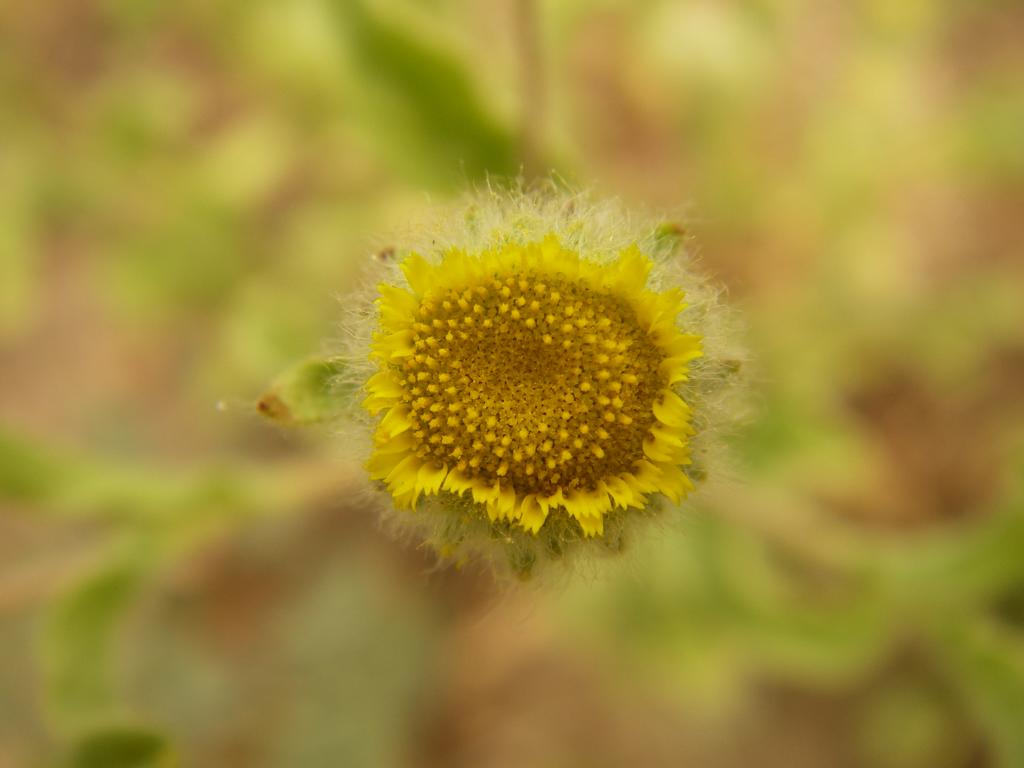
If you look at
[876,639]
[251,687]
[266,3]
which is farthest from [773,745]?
[266,3]

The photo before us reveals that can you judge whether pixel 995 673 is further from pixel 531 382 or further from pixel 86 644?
pixel 86 644

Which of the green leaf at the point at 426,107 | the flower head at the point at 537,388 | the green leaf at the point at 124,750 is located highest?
the green leaf at the point at 426,107

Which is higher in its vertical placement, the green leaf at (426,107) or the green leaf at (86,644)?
the green leaf at (426,107)

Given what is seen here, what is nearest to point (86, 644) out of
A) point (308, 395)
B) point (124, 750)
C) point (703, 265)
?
point (124, 750)

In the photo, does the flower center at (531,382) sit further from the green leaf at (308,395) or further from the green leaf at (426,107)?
the green leaf at (426,107)

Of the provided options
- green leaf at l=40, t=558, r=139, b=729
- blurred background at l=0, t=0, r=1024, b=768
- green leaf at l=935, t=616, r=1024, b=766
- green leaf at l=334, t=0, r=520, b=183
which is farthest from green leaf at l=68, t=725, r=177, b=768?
green leaf at l=935, t=616, r=1024, b=766

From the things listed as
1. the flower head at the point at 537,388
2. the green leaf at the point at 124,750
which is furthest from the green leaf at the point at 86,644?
the flower head at the point at 537,388

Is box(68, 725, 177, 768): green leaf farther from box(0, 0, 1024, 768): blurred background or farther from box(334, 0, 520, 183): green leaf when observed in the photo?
box(334, 0, 520, 183): green leaf

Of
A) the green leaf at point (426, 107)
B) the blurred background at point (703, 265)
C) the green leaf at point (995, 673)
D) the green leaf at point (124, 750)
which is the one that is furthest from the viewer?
the blurred background at point (703, 265)
